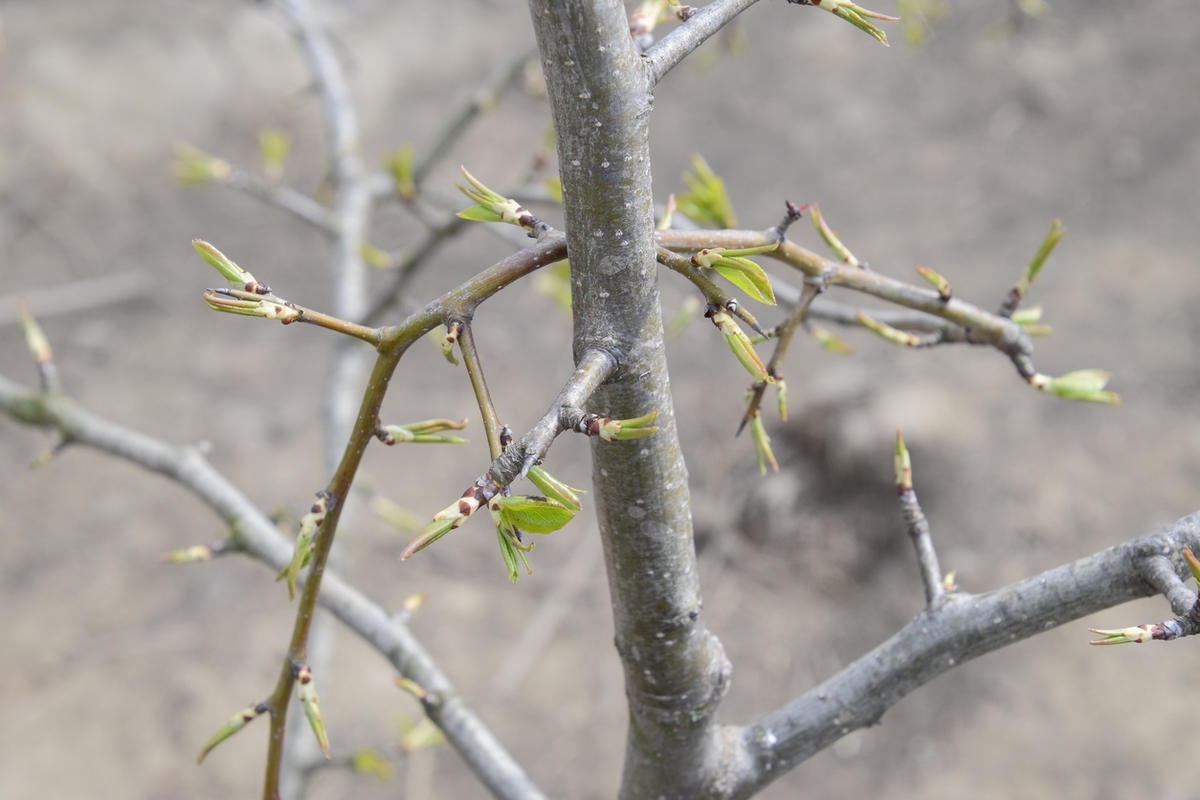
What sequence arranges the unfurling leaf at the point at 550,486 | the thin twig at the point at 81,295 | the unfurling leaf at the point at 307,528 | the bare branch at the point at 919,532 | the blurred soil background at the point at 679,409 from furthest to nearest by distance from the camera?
the thin twig at the point at 81,295
the blurred soil background at the point at 679,409
the bare branch at the point at 919,532
the unfurling leaf at the point at 307,528
the unfurling leaf at the point at 550,486

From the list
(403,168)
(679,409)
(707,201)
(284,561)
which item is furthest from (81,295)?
(707,201)

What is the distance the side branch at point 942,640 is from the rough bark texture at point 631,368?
0.18 ft

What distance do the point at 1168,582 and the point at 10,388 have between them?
1326mm

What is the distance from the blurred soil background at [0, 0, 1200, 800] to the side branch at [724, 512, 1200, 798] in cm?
150

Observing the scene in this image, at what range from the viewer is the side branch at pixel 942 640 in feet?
1.75

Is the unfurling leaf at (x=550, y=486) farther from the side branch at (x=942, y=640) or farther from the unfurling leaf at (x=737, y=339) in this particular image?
the side branch at (x=942, y=640)

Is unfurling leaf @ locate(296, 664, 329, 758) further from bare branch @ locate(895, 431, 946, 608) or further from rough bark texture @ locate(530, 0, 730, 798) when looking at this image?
bare branch @ locate(895, 431, 946, 608)

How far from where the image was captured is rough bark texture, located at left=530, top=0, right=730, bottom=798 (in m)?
0.43

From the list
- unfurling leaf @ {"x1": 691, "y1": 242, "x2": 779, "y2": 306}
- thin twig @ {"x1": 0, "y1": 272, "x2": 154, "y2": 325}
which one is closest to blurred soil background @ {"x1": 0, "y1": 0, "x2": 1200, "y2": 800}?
thin twig @ {"x1": 0, "y1": 272, "x2": 154, "y2": 325}

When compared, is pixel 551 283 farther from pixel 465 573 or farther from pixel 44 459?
pixel 465 573

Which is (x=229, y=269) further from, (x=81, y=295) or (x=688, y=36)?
(x=81, y=295)

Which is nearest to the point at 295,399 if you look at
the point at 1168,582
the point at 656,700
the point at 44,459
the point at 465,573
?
the point at 465,573

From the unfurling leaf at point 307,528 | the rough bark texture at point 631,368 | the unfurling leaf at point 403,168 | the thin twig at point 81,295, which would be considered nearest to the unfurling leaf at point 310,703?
the unfurling leaf at point 307,528

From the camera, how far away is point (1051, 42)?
394cm
